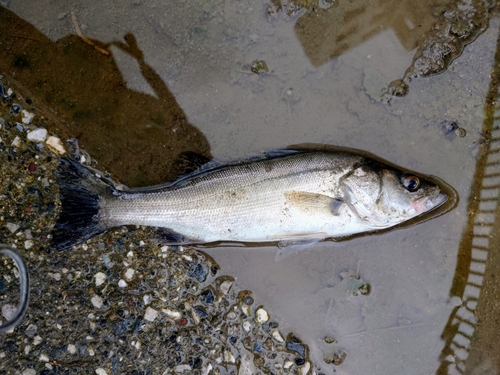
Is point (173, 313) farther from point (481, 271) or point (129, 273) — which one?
point (481, 271)

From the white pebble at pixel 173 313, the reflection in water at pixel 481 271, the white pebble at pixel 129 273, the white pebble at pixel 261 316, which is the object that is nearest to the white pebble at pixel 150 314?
the white pebble at pixel 173 313

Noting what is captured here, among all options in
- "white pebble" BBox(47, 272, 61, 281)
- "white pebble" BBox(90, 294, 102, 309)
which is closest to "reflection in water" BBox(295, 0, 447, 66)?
"white pebble" BBox(90, 294, 102, 309)

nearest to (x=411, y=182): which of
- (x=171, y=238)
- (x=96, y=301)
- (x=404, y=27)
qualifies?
(x=404, y=27)

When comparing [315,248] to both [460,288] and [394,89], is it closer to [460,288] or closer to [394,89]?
[460,288]

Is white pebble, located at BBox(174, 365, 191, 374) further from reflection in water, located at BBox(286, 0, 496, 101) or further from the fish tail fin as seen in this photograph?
reflection in water, located at BBox(286, 0, 496, 101)

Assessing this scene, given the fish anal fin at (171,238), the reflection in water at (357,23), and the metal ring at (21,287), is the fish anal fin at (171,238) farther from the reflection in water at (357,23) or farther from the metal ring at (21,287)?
the reflection in water at (357,23)
